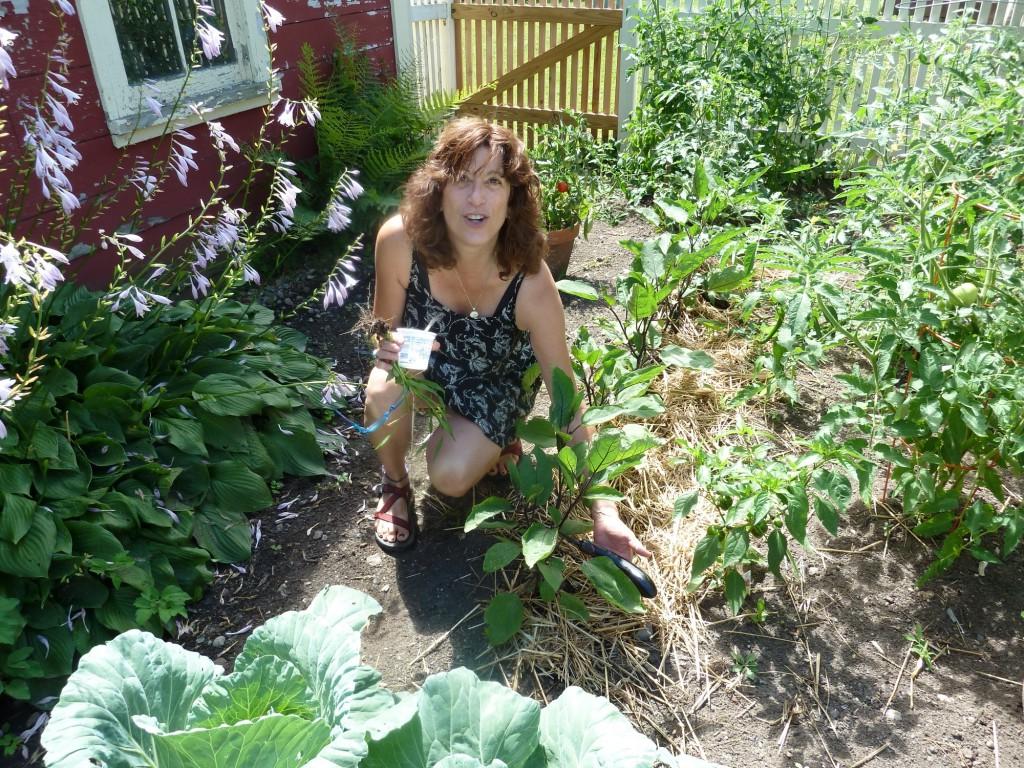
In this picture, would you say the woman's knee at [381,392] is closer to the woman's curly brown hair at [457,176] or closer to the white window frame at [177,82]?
the woman's curly brown hair at [457,176]

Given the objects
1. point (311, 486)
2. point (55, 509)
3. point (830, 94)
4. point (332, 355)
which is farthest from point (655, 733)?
point (830, 94)

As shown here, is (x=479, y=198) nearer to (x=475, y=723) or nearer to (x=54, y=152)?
(x=54, y=152)

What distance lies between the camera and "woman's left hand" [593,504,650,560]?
7.27ft

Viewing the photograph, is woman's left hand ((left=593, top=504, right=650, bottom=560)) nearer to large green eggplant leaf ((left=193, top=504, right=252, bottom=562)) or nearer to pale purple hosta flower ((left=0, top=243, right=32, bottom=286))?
large green eggplant leaf ((left=193, top=504, right=252, bottom=562))

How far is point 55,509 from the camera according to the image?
2123 mm

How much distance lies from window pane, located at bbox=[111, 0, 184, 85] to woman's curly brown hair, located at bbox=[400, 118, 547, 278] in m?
2.02

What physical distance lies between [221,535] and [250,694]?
1.29m

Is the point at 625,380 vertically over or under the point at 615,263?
over

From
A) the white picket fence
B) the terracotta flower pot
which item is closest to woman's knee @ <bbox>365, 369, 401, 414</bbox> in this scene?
the terracotta flower pot

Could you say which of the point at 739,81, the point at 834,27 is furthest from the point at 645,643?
the point at 834,27

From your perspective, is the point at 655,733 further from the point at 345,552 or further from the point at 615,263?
the point at 615,263

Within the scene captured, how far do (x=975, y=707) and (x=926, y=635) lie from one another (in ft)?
0.76

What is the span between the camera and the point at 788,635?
218 cm

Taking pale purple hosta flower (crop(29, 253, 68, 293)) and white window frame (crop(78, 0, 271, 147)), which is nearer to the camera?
pale purple hosta flower (crop(29, 253, 68, 293))
